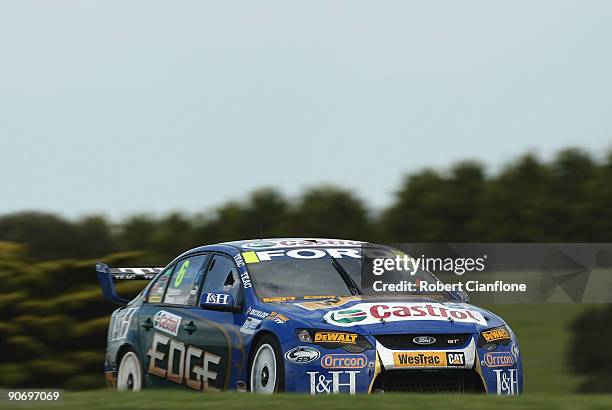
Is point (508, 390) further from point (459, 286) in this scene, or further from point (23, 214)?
point (23, 214)

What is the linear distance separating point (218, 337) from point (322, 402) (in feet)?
7.90

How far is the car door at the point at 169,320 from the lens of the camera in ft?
33.4

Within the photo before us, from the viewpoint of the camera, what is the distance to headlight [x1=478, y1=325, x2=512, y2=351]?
8.91 meters

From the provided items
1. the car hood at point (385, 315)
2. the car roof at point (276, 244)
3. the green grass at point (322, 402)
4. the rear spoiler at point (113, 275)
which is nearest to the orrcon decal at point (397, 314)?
the car hood at point (385, 315)

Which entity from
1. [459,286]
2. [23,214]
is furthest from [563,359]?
[23,214]

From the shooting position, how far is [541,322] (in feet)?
49.3

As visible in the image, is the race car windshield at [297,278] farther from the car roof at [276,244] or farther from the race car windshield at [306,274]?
the car roof at [276,244]

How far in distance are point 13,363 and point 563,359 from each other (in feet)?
21.2

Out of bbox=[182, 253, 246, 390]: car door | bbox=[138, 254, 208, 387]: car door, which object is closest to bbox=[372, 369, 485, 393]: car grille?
bbox=[182, 253, 246, 390]: car door

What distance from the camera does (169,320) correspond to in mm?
10438

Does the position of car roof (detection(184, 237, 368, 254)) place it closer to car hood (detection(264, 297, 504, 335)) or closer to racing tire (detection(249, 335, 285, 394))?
car hood (detection(264, 297, 504, 335))

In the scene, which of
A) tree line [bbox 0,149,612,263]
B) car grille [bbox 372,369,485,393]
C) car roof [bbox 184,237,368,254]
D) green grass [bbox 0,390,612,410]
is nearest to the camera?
green grass [bbox 0,390,612,410]

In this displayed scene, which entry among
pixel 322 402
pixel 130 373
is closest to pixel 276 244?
pixel 130 373

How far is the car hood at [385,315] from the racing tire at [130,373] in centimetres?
193
